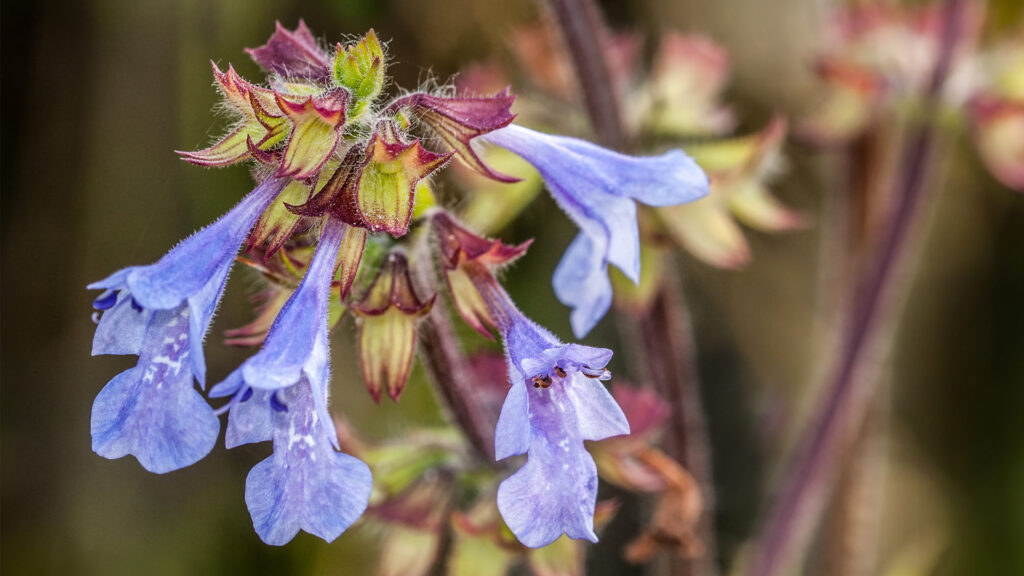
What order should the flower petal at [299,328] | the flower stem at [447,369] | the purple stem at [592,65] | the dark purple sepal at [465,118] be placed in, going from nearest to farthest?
1. the flower petal at [299,328]
2. the dark purple sepal at [465,118]
3. the flower stem at [447,369]
4. the purple stem at [592,65]

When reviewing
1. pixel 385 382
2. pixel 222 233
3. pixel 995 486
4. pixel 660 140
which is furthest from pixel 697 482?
pixel 995 486

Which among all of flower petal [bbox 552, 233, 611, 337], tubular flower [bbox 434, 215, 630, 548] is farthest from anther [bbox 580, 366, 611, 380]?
flower petal [bbox 552, 233, 611, 337]

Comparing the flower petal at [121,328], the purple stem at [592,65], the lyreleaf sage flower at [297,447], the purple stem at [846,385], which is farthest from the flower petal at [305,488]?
the purple stem at [846,385]

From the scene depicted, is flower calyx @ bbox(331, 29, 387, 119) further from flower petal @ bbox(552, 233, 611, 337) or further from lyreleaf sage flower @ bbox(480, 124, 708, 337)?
flower petal @ bbox(552, 233, 611, 337)

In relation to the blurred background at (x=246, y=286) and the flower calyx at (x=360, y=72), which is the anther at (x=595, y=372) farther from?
the blurred background at (x=246, y=286)

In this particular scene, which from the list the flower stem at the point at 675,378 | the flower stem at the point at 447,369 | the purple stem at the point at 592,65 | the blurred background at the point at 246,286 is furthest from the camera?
the blurred background at the point at 246,286

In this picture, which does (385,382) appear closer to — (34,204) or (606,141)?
(606,141)
